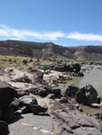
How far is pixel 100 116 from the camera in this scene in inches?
460

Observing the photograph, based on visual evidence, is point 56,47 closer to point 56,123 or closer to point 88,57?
point 88,57

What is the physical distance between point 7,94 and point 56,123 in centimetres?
346

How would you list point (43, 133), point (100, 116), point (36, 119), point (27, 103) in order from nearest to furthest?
1. point (43, 133)
2. point (36, 119)
3. point (27, 103)
4. point (100, 116)

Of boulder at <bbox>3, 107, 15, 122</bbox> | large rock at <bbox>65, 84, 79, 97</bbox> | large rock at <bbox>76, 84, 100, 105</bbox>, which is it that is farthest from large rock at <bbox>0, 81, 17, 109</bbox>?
large rock at <bbox>65, 84, 79, 97</bbox>

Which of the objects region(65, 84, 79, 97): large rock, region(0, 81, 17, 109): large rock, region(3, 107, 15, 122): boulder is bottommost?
region(65, 84, 79, 97): large rock

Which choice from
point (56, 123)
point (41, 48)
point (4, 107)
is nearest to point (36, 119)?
point (56, 123)

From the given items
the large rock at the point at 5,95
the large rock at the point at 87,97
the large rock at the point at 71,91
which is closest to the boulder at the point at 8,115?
the large rock at the point at 5,95

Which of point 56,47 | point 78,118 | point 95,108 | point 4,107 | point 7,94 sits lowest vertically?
point 95,108

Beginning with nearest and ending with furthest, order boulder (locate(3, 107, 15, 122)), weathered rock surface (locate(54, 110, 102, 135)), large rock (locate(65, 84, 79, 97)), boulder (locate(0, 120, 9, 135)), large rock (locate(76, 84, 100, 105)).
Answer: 1. boulder (locate(0, 120, 9, 135))
2. boulder (locate(3, 107, 15, 122))
3. weathered rock surface (locate(54, 110, 102, 135))
4. large rock (locate(76, 84, 100, 105))
5. large rock (locate(65, 84, 79, 97))

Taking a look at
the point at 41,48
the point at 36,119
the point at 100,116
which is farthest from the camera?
the point at 41,48

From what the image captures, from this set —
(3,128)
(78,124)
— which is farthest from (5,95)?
(78,124)

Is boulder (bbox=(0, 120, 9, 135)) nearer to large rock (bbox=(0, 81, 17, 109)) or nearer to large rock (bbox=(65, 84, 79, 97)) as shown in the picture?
large rock (bbox=(0, 81, 17, 109))

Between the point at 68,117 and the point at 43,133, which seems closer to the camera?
the point at 43,133

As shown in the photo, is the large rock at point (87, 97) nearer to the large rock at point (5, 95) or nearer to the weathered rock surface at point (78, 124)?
the weathered rock surface at point (78, 124)
